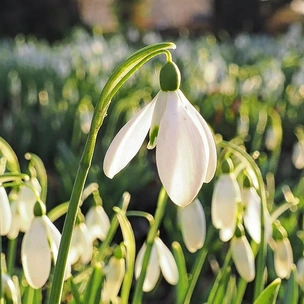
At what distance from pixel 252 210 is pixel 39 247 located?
45cm

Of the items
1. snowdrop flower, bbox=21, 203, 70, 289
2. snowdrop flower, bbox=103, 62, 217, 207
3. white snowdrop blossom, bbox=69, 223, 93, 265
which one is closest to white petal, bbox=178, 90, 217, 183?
snowdrop flower, bbox=103, 62, 217, 207

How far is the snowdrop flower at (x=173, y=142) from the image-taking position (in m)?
0.87

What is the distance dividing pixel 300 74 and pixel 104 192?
2192 mm

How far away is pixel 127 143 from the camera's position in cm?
91

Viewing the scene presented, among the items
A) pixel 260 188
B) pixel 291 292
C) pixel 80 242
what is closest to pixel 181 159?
pixel 260 188

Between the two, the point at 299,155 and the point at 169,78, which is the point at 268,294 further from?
the point at 299,155

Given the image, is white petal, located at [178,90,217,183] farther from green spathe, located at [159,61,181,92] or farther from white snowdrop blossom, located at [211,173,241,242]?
white snowdrop blossom, located at [211,173,241,242]

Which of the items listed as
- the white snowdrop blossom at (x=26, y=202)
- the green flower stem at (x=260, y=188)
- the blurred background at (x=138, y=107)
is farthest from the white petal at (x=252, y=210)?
the blurred background at (x=138, y=107)

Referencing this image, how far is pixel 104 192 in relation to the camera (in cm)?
299

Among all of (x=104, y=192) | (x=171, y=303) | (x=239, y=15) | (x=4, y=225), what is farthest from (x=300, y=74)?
(x=239, y=15)

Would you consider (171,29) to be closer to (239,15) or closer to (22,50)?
(239,15)

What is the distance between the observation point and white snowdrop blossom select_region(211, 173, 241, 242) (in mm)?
1301

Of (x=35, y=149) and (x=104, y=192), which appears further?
(x=35, y=149)

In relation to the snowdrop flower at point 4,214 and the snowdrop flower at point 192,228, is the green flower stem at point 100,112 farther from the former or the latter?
the snowdrop flower at point 192,228
